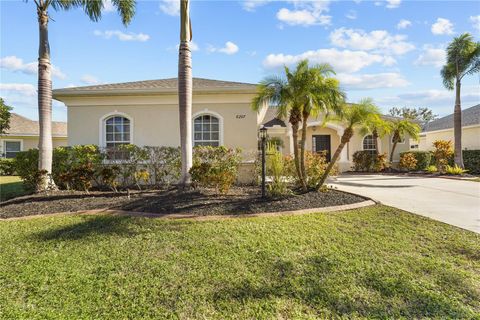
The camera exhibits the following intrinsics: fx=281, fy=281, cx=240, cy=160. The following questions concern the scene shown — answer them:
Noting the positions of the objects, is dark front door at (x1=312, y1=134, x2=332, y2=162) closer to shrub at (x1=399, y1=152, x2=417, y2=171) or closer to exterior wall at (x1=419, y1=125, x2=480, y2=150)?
shrub at (x1=399, y1=152, x2=417, y2=171)

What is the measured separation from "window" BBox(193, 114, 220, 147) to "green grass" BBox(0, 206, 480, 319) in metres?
7.09

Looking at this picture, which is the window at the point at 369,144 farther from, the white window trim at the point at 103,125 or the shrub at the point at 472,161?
the white window trim at the point at 103,125

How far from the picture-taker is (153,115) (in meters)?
12.8

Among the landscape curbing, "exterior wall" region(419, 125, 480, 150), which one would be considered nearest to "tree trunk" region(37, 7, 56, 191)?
the landscape curbing

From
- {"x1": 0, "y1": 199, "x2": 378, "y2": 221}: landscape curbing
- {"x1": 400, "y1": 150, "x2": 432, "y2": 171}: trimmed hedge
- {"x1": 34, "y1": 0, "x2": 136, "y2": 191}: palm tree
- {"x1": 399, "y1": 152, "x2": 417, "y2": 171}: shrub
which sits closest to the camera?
{"x1": 0, "y1": 199, "x2": 378, "y2": 221}: landscape curbing

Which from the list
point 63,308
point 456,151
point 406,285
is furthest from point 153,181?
point 456,151

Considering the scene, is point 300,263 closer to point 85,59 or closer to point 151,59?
point 151,59

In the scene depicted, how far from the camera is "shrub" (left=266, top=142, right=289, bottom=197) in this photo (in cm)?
816

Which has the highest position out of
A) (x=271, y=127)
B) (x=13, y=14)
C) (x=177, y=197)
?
(x=13, y=14)

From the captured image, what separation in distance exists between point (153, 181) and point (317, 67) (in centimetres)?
703

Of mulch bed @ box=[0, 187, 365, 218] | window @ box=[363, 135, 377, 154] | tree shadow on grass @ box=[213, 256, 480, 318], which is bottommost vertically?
tree shadow on grass @ box=[213, 256, 480, 318]

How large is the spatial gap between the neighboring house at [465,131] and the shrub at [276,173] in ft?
67.8

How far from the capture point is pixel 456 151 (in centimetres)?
1775

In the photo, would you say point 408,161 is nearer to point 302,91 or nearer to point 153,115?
point 302,91
